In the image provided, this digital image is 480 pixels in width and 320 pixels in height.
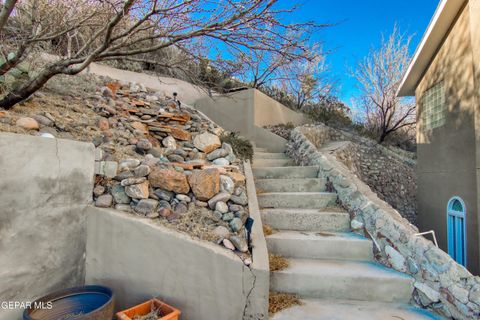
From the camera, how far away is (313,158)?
4.95m

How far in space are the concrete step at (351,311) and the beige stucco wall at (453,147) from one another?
2963mm

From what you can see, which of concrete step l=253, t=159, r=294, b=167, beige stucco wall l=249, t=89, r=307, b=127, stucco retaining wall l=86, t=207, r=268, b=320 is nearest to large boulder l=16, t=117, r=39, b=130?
stucco retaining wall l=86, t=207, r=268, b=320

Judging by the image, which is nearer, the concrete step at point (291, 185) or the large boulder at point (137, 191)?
the large boulder at point (137, 191)

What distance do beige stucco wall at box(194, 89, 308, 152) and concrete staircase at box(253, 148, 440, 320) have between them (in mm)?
3021

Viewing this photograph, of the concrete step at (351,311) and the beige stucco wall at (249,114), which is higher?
the beige stucco wall at (249,114)

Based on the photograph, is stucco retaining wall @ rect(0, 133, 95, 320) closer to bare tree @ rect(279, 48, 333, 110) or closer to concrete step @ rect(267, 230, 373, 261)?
concrete step @ rect(267, 230, 373, 261)

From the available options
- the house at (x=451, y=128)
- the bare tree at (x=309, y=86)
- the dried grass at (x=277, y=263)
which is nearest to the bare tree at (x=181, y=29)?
the dried grass at (x=277, y=263)

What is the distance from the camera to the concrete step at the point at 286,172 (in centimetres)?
467

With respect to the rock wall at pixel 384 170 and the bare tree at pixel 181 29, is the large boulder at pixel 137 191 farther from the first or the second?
the rock wall at pixel 384 170

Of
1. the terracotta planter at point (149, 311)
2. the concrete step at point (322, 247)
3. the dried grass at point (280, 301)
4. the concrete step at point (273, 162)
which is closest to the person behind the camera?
the terracotta planter at point (149, 311)

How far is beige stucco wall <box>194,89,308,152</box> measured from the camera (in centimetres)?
726

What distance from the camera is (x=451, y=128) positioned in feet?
17.0

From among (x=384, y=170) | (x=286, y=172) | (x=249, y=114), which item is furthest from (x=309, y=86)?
(x=286, y=172)

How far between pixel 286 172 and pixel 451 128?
3246 millimetres
